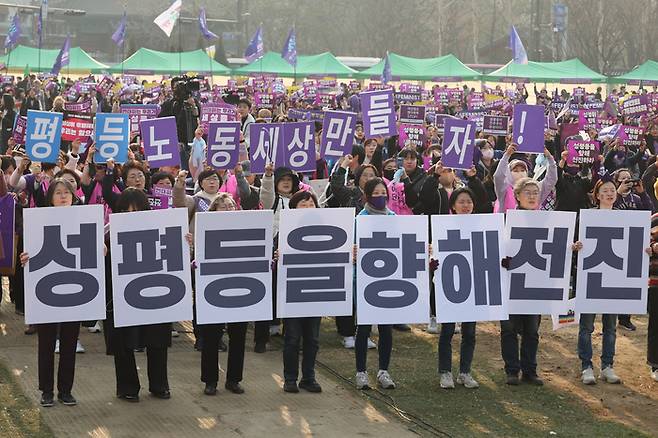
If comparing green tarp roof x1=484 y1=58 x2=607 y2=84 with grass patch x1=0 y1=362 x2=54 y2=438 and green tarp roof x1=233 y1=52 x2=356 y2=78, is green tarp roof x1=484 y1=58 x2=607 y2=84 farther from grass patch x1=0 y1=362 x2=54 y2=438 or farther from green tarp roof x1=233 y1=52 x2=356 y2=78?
grass patch x1=0 y1=362 x2=54 y2=438

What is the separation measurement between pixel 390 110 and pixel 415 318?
216 inches

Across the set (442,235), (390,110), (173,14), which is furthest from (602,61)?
(442,235)

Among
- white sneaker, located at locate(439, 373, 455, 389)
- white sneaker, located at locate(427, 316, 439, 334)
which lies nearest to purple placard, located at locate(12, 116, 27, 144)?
white sneaker, located at locate(427, 316, 439, 334)

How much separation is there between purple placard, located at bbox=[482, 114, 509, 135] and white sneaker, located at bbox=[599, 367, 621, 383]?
7206 millimetres

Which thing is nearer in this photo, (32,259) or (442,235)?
(32,259)

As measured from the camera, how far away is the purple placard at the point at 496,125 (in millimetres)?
17188

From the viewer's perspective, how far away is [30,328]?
11672mm

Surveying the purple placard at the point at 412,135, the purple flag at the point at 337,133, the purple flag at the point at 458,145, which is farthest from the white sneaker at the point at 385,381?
the purple placard at the point at 412,135

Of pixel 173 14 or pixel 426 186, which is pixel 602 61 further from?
pixel 426 186

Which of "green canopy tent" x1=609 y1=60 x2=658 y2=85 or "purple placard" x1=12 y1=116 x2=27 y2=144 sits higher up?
"green canopy tent" x1=609 y1=60 x2=658 y2=85

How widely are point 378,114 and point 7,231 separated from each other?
5.41m

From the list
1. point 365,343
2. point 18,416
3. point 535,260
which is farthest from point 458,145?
point 18,416

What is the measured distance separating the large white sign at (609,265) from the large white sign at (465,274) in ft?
2.31

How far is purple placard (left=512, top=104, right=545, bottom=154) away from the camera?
42.8 ft
